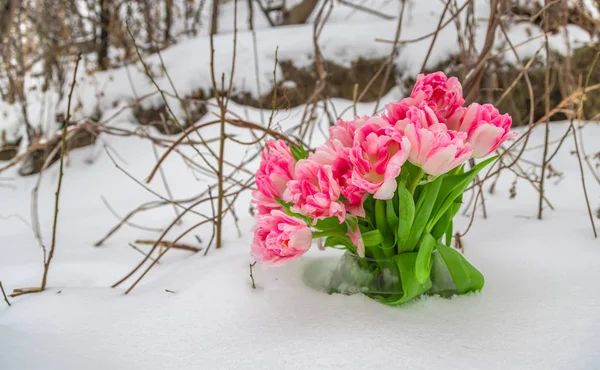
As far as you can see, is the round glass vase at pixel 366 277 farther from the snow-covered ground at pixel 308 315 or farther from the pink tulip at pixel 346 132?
the pink tulip at pixel 346 132

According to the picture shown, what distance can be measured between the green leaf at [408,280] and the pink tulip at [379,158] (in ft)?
0.43

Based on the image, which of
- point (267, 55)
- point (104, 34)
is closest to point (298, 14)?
point (267, 55)

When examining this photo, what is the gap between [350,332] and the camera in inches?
26.2

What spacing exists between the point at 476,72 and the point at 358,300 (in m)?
0.57

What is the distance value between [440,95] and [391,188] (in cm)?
18

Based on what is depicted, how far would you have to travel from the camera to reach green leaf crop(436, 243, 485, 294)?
2.42 ft

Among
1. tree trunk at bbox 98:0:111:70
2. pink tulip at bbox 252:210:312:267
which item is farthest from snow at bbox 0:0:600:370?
tree trunk at bbox 98:0:111:70

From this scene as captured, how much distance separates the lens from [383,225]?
2.41ft

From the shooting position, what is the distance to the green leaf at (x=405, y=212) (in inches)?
26.8

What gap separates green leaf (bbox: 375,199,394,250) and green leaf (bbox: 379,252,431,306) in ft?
0.08

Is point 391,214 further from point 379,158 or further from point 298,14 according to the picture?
point 298,14

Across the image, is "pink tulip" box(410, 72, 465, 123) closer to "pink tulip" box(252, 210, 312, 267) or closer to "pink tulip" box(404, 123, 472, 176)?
"pink tulip" box(404, 123, 472, 176)

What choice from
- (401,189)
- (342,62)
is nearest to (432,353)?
(401,189)

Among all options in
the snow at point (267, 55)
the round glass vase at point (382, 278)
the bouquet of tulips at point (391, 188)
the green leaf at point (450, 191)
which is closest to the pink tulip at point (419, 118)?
the bouquet of tulips at point (391, 188)
